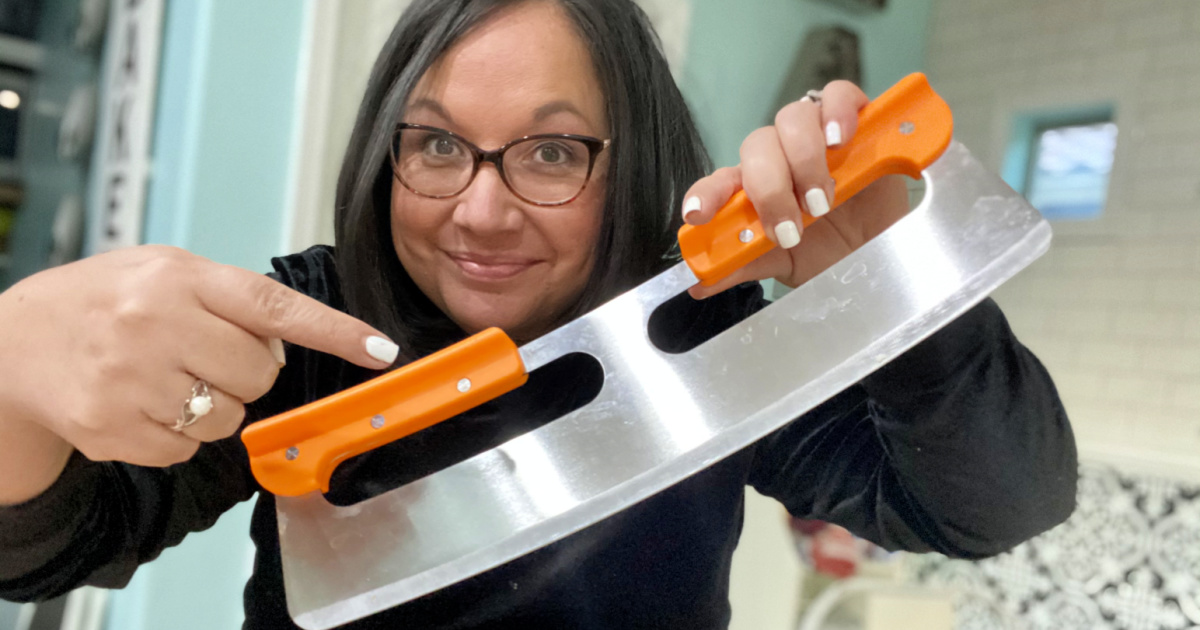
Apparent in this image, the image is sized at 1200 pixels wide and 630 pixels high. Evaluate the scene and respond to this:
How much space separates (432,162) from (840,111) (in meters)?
0.19

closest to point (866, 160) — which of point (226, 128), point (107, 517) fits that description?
point (107, 517)

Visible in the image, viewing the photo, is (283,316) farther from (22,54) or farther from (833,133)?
(22,54)

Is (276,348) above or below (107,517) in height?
above

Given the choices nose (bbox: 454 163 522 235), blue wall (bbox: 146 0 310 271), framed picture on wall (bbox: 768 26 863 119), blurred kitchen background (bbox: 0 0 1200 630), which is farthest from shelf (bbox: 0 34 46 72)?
framed picture on wall (bbox: 768 26 863 119)

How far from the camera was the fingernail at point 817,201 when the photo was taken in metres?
0.25

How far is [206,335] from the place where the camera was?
22 cm

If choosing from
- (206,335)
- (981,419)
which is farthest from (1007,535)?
(206,335)

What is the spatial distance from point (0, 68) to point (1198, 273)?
1303mm

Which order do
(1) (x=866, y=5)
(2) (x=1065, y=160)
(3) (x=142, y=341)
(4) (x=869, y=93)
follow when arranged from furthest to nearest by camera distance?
(1) (x=866, y=5), (4) (x=869, y=93), (2) (x=1065, y=160), (3) (x=142, y=341)

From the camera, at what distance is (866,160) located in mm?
250

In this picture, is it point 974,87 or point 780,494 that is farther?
point 974,87

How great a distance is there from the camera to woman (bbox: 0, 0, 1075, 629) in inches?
8.9

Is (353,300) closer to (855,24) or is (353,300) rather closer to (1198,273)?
(855,24)

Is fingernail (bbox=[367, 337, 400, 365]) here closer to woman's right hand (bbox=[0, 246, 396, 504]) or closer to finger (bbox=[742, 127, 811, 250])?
woman's right hand (bbox=[0, 246, 396, 504])
